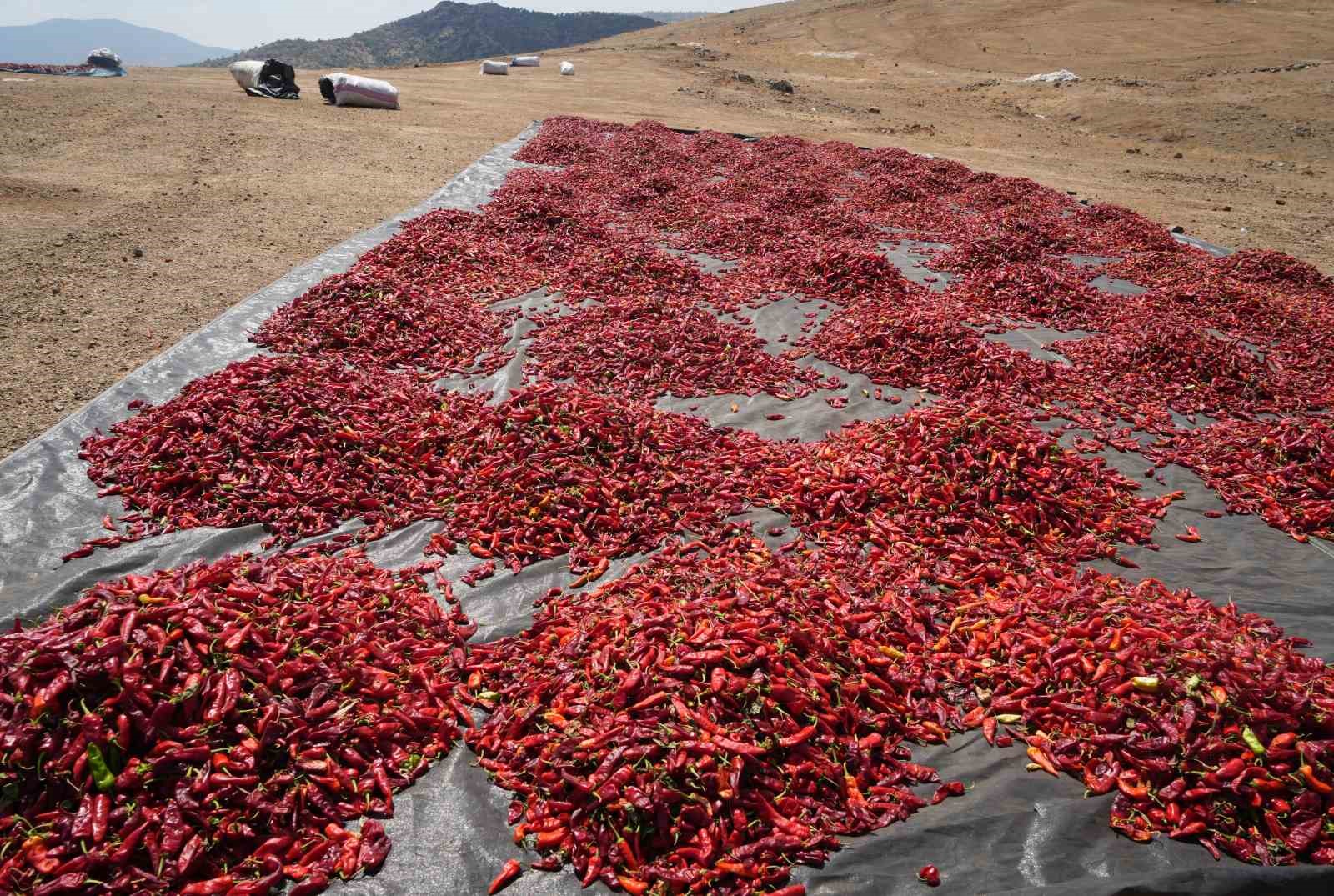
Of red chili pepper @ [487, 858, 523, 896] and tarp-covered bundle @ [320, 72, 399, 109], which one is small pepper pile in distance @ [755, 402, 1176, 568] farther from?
tarp-covered bundle @ [320, 72, 399, 109]

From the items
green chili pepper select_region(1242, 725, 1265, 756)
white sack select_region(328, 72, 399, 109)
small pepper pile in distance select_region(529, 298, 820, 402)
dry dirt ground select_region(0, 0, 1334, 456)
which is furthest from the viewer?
white sack select_region(328, 72, 399, 109)

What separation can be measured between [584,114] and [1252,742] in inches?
1143

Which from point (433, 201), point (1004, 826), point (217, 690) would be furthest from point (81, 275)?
point (1004, 826)

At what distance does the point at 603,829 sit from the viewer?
11.0ft

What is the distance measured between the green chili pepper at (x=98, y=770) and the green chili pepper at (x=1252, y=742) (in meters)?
5.45

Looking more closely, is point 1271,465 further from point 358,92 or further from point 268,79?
point 268,79

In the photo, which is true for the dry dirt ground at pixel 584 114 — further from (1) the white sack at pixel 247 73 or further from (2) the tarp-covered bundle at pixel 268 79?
(1) the white sack at pixel 247 73

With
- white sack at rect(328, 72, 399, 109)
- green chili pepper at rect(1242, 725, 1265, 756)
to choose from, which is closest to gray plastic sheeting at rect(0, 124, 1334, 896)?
green chili pepper at rect(1242, 725, 1265, 756)

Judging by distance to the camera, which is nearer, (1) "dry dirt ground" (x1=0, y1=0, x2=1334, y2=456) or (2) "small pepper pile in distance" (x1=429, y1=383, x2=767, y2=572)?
(2) "small pepper pile in distance" (x1=429, y1=383, x2=767, y2=572)

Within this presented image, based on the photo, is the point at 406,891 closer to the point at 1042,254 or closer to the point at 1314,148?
the point at 1042,254

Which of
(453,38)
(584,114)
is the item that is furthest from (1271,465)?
(453,38)

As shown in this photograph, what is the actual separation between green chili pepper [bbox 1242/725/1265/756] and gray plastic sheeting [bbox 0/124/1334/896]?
524 mm

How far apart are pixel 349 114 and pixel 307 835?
2565cm

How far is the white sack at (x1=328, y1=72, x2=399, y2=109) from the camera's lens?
24312 mm
